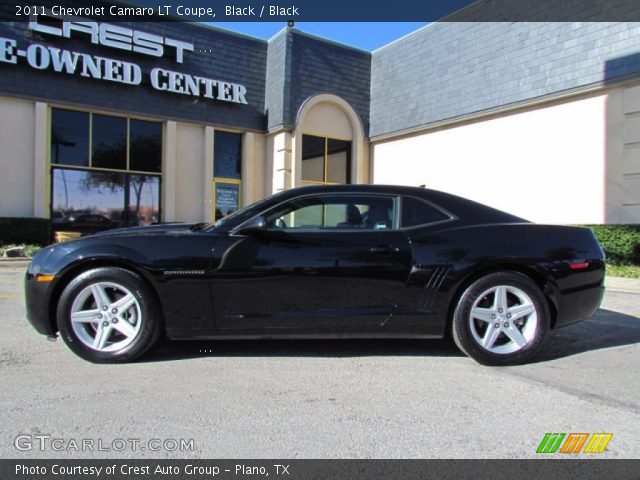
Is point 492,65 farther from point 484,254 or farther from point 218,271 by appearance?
point 218,271

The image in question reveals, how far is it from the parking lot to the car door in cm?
37

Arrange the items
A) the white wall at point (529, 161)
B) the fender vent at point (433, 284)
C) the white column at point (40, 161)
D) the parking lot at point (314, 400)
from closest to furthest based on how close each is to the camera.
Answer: the parking lot at point (314, 400) < the fender vent at point (433, 284) < the white wall at point (529, 161) < the white column at point (40, 161)

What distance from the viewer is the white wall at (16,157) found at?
1298 centimetres

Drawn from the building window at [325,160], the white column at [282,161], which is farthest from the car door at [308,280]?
the building window at [325,160]

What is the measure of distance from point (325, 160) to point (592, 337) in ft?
42.2

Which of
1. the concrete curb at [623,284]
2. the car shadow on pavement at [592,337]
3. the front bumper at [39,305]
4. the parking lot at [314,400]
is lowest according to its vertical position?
the parking lot at [314,400]

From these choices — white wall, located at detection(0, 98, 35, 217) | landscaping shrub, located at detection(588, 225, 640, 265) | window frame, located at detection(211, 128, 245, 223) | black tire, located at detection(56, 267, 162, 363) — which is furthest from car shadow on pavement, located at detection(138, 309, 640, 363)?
window frame, located at detection(211, 128, 245, 223)

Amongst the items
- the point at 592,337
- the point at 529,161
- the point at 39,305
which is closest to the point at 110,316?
the point at 39,305

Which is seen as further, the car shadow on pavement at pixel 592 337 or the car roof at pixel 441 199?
the car shadow on pavement at pixel 592 337

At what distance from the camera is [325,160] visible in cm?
1703

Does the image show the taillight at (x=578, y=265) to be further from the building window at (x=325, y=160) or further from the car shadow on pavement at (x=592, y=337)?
the building window at (x=325, y=160)

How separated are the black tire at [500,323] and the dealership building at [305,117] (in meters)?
9.22
